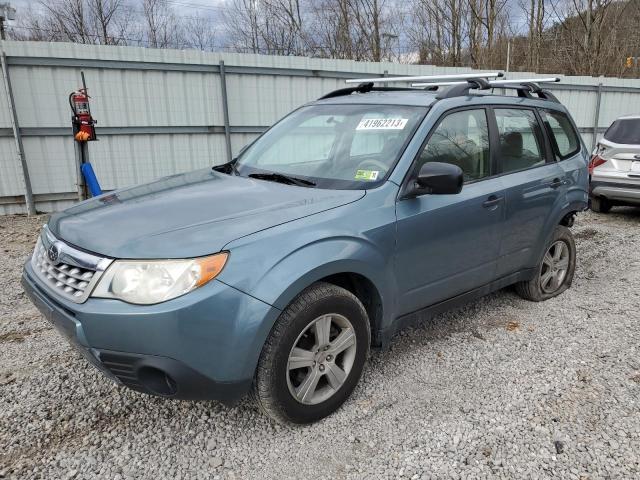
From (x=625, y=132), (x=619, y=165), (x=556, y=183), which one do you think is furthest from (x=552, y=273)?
(x=625, y=132)

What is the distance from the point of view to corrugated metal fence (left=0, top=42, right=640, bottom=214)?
24.6 feet

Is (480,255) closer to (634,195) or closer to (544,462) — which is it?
(544,462)

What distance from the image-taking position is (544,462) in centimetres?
243

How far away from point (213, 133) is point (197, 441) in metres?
7.01

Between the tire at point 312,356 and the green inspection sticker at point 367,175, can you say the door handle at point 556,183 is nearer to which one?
the green inspection sticker at point 367,175

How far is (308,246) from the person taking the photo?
246 centimetres

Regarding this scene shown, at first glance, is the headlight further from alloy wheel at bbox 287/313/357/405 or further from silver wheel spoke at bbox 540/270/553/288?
silver wheel spoke at bbox 540/270/553/288

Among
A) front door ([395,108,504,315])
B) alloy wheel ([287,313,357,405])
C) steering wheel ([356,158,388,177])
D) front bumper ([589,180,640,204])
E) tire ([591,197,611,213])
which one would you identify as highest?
steering wheel ([356,158,388,177])

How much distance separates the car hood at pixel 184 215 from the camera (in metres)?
2.27

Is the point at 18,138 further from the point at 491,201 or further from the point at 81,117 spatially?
the point at 491,201

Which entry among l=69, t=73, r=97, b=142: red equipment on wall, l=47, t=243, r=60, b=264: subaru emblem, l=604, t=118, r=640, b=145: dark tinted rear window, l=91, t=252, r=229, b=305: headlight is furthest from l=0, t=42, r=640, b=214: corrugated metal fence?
l=91, t=252, r=229, b=305: headlight

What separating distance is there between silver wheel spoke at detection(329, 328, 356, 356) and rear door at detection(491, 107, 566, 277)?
5.13 feet

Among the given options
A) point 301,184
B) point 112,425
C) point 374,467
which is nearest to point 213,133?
point 301,184

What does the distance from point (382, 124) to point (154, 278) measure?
1840 millimetres
